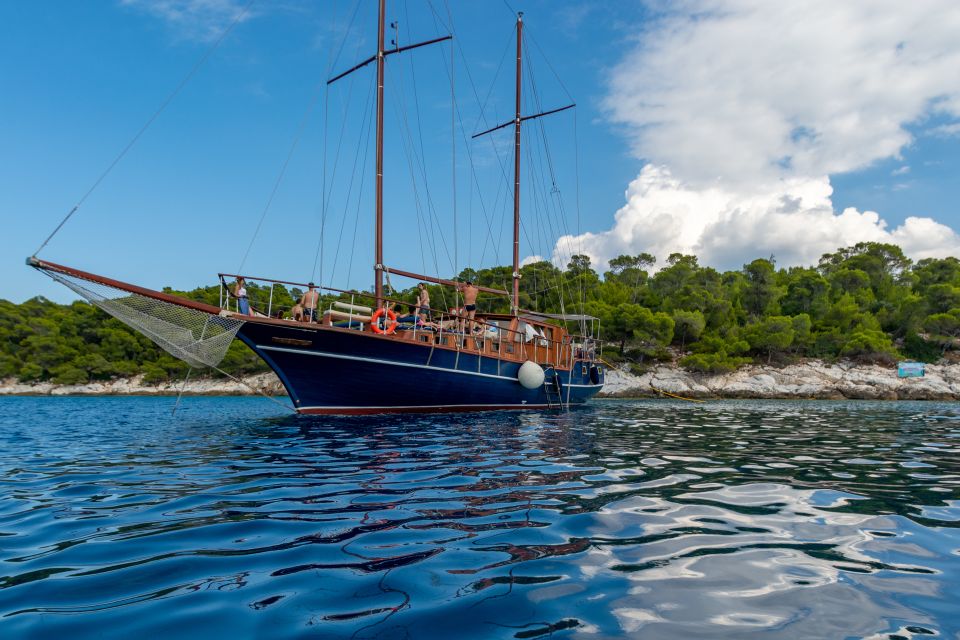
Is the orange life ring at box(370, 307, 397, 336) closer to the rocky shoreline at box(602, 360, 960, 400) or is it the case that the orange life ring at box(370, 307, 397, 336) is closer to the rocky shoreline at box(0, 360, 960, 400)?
the rocky shoreline at box(0, 360, 960, 400)

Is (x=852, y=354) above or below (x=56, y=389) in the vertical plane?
above

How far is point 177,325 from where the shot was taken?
1185 cm

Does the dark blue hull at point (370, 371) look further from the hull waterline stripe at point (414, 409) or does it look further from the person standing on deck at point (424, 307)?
the person standing on deck at point (424, 307)

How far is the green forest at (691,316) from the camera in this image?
49375mm

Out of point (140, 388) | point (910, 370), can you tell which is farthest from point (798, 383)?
point (140, 388)

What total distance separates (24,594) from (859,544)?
490 centimetres

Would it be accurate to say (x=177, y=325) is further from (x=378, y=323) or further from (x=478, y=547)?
(x=478, y=547)

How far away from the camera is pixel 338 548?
3.27m

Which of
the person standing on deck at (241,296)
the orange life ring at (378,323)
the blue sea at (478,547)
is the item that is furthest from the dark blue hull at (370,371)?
the blue sea at (478,547)

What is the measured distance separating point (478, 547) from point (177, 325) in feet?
36.2

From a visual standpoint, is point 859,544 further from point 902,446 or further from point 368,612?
point 902,446

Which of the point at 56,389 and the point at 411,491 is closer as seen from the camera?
the point at 411,491

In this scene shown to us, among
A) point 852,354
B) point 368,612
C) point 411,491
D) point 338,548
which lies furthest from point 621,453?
point 852,354

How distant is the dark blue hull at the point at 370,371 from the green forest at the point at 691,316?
27.1 meters
